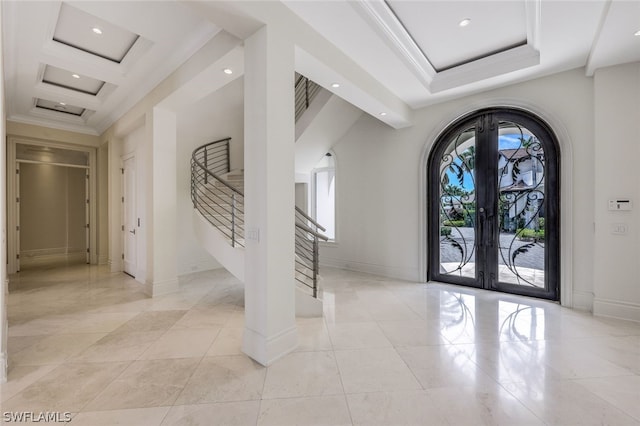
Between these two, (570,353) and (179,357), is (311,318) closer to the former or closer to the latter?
(179,357)

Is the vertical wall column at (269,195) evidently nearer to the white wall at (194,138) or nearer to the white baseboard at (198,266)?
the white wall at (194,138)

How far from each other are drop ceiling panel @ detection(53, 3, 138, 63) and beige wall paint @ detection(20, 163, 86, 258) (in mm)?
5149

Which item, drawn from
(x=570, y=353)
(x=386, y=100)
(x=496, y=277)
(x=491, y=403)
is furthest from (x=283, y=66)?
(x=496, y=277)

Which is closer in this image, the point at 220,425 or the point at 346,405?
the point at 220,425

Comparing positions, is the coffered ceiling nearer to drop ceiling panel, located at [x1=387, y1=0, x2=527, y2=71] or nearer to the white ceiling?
the white ceiling

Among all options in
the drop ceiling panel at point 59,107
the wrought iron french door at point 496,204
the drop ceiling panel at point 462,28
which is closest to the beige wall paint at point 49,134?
the drop ceiling panel at point 59,107

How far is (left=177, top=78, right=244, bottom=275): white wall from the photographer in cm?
532

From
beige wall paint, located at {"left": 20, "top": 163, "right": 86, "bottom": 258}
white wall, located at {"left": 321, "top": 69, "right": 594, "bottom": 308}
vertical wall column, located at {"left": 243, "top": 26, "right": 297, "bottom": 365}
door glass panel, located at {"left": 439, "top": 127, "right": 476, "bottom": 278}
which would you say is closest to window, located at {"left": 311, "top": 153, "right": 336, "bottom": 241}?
white wall, located at {"left": 321, "top": 69, "right": 594, "bottom": 308}

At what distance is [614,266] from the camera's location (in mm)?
3197

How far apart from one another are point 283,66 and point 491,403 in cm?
303

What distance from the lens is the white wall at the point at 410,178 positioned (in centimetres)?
350

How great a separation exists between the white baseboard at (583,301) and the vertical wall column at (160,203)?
5.71 meters

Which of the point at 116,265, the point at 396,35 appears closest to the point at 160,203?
the point at 116,265

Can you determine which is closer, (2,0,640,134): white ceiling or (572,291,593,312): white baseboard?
(2,0,640,134): white ceiling
